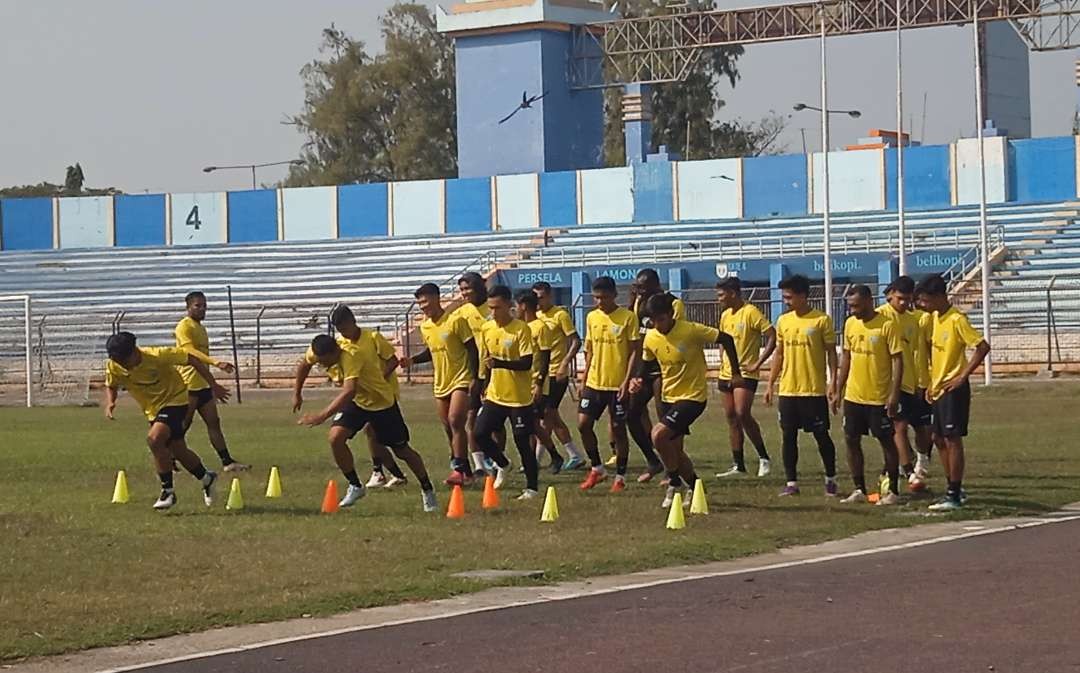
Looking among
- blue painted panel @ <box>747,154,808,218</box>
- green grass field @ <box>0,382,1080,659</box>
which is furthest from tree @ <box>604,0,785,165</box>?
green grass field @ <box>0,382,1080,659</box>

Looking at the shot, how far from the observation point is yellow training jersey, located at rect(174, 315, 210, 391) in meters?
21.8

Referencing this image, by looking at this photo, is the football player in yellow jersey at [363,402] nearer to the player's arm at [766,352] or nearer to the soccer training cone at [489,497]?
the soccer training cone at [489,497]

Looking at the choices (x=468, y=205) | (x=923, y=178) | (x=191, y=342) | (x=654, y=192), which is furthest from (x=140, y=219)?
(x=191, y=342)

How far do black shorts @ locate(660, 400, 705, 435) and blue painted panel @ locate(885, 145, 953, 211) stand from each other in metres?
41.6

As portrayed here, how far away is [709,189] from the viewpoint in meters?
60.4

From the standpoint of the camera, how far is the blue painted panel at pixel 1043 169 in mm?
56000

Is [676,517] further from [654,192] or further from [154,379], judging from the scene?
[654,192]

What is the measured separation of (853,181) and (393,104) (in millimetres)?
36433

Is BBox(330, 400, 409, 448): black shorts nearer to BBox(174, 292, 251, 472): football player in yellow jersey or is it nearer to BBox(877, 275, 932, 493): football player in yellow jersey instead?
BBox(174, 292, 251, 472): football player in yellow jersey

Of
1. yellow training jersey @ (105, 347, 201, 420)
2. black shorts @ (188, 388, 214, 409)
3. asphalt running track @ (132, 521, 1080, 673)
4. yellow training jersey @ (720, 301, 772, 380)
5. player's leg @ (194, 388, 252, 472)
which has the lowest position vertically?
asphalt running track @ (132, 521, 1080, 673)

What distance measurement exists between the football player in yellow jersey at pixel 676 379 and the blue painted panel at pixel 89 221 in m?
52.1

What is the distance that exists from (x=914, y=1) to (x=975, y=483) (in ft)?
127

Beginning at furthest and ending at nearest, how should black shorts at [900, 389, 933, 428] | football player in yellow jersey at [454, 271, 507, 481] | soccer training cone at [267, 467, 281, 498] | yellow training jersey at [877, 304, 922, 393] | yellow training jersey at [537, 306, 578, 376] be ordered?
yellow training jersey at [537, 306, 578, 376], football player in yellow jersey at [454, 271, 507, 481], soccer training cone at [267, 467, 281, 498], black shorts at [900, 389, 933, 428], yellow training jersey at [877, 304, 922, 393]

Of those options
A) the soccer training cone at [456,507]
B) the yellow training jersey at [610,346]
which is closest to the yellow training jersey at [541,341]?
the yellow training jersey at [610,346]
